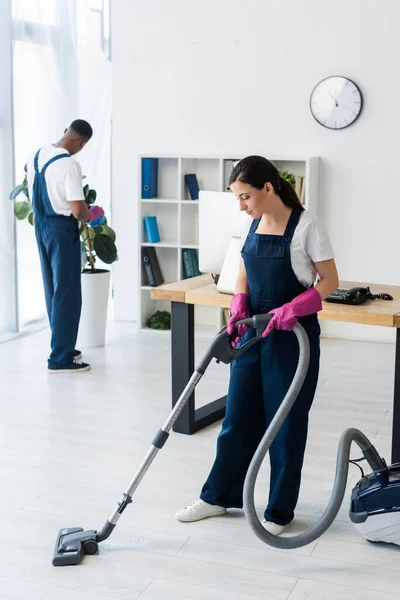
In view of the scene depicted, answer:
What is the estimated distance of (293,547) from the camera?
3.07 m

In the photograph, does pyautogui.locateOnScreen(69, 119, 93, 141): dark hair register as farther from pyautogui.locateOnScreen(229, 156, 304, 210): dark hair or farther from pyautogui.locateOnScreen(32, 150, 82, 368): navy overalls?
pyautogui.locateOnScreen(229, 156, 304, 210): dark hair

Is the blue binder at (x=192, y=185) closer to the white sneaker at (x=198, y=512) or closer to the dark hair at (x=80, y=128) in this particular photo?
the dark hair at (x=80, y=128)

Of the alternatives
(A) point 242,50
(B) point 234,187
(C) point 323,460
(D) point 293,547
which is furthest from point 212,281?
(A) point 242,50

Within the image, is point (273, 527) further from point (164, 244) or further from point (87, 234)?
point (164, 244)

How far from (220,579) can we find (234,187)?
1.36 metres

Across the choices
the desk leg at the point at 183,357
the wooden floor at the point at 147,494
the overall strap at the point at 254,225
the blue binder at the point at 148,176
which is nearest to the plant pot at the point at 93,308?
the wooden floor at the point at 147,494

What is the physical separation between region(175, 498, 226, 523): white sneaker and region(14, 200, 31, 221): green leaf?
10.5 ft

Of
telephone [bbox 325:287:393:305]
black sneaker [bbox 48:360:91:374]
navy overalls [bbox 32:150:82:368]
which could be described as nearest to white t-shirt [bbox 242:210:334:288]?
telephone [bbox 325:287:393:305]

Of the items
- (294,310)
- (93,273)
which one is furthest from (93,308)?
(294,310)

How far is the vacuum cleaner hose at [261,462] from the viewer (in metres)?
2.99

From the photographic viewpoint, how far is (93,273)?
6.21 m

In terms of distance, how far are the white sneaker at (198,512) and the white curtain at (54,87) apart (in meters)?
3.55

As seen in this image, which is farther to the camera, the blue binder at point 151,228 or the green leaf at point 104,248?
the blue binder at point 151,228

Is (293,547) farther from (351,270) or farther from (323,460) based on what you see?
(351,270)
